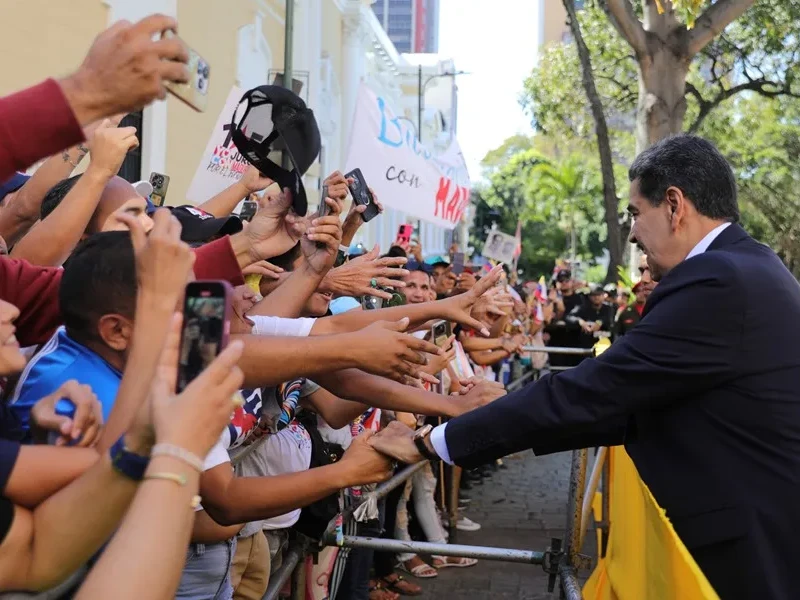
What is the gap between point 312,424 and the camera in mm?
4344

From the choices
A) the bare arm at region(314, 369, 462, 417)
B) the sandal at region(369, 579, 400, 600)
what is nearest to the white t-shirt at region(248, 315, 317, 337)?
the bare arm at region(314, 369, 462, 417)

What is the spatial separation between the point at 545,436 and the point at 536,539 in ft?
15.2

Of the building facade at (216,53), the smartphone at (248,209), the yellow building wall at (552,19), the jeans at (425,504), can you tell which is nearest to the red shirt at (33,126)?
the building facade at (216,53)

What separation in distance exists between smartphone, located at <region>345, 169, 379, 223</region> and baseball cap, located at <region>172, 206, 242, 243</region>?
683 millimetres

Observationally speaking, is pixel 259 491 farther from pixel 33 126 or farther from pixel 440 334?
pixel 440 334

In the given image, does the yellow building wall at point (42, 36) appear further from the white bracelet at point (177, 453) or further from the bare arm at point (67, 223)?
the white bracelet at point (177, 453)

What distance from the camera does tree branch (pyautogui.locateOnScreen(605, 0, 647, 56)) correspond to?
1344 centimetres

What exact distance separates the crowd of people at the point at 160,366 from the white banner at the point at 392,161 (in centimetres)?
386

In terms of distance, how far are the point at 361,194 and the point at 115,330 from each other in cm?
204

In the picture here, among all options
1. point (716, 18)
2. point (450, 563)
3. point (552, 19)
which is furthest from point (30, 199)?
→ point (552, 19)

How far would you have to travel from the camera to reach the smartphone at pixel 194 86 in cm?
202

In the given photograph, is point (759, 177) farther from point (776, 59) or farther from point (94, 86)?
point (94, 86)

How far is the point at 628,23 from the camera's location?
13.7 m

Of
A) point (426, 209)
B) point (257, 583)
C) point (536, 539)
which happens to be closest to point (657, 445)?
point (257, 583)
